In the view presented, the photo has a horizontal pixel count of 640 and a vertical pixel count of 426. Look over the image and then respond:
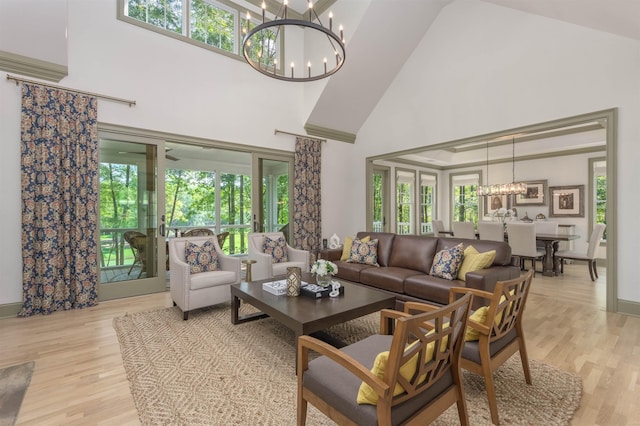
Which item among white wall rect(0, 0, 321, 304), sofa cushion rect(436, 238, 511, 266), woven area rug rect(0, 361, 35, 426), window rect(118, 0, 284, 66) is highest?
window rect(118, 0, 284, 66)

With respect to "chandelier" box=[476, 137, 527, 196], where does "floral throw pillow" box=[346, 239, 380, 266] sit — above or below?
below

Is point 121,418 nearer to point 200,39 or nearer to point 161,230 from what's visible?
point 161,230

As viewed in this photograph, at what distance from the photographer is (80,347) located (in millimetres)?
2750

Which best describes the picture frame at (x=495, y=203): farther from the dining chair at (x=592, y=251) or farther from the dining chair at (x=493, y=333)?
the dining chair at (x=493, y=333)

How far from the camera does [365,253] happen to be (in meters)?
4.43

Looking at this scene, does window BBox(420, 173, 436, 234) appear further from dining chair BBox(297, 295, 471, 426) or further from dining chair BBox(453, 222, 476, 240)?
dining chair BBox(297, 295, 471, 426)

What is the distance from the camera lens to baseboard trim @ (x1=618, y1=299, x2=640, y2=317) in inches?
136

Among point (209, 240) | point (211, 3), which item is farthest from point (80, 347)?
point (211, 3)

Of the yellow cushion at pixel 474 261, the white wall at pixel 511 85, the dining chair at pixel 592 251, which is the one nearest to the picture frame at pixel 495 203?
the dining chair at pixel 592 251

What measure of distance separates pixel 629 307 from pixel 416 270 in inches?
94.4

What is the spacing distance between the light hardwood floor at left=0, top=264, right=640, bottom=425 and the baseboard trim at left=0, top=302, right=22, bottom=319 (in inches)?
6.6

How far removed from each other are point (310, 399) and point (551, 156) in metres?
8.59

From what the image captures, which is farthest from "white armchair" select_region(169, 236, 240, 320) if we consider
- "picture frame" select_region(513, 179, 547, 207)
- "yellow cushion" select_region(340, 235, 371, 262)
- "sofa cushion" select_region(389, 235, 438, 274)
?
"picture frame" select_region(513, 179, 547, 207)

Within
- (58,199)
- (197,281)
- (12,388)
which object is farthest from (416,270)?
(58,199)
